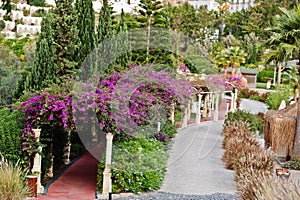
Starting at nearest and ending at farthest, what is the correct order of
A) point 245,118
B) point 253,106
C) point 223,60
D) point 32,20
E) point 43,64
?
point 43,64 < point 245,118 < point 253,106 < point 223,60 < point 32,20

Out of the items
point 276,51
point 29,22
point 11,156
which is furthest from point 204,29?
point 11,156

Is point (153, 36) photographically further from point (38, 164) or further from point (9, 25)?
point (9, 25)

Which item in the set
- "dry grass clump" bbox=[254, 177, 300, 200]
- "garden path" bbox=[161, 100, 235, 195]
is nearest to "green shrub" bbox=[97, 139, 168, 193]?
"garden path" bbox=[161, 100, 235, 195]

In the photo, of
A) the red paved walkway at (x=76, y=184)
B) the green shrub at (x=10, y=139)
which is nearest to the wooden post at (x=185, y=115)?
the red paved walkway at (x=76, y=184)

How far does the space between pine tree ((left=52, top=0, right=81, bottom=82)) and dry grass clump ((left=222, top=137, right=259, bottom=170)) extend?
4.71 m

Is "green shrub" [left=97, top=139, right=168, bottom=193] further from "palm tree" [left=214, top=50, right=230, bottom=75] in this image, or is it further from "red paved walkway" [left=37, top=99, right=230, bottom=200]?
"palm tree" [left=214, top=50, right=230, bottom=75]

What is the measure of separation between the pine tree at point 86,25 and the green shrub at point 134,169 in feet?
14.9

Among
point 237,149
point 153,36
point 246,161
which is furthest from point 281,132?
point 153,36

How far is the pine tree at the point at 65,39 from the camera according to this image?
13594 millimetres

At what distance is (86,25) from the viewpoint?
555 inches

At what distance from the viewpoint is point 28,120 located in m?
9.41

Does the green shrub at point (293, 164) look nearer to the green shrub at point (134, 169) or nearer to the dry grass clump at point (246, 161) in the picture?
the dry grass clump at point (246, 161)

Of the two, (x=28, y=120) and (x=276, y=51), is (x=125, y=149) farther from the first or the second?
(x=276, y=51)

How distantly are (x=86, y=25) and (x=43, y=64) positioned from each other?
2.40m
